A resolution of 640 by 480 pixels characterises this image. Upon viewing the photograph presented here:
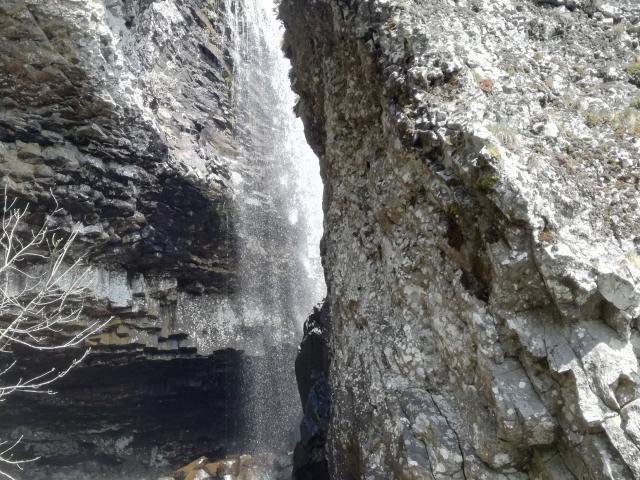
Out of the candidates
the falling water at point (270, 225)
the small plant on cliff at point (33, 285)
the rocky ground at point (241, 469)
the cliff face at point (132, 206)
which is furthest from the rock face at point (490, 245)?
the falling water at point (270, 225)

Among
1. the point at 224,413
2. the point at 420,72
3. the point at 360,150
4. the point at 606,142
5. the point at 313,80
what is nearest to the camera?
the point at 606,142

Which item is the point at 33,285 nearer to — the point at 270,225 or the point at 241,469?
the point at 241,469

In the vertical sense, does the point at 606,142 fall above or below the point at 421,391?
above

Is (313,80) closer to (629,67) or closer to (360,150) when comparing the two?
(360,150)

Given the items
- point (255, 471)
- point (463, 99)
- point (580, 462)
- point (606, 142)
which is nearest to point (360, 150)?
point (463, 99)

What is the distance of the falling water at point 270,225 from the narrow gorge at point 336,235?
109 mm

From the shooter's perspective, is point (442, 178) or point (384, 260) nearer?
point (442, 178)

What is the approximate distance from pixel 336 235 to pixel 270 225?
1007 cm

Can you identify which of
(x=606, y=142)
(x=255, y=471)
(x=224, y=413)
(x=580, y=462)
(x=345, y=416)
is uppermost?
(x=606, y=142)

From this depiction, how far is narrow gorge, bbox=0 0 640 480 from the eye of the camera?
17.1ft

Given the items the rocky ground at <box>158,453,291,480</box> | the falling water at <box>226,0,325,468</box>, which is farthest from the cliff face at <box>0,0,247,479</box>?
the rocky ground at <box>158,453,291,480</box>

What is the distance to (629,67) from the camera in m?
7.10

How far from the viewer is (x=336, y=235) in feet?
32.4

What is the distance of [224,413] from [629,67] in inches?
652
